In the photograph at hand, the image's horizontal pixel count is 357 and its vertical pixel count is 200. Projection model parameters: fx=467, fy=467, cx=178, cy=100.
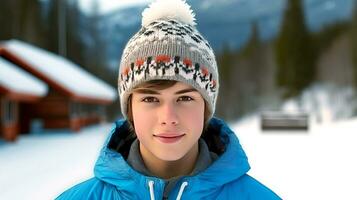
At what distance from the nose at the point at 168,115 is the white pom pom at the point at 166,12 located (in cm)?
47

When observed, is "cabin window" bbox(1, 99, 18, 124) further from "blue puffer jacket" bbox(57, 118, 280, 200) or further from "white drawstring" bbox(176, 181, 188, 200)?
"white drawstring" bbox(176, 181, 188, 200)

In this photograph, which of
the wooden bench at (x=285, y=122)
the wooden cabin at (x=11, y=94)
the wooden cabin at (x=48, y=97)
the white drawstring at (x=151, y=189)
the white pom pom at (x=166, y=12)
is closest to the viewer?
the white drawstring at (x=151, y=189)

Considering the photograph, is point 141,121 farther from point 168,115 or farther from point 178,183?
point 178,183

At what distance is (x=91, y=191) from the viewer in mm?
1855

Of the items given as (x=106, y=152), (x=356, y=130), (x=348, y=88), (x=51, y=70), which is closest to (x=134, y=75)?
(x=106, y=152)

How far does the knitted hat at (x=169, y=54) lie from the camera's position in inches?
74.1

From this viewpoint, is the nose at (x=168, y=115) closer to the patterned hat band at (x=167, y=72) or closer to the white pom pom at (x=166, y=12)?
the patterned hat band at (x=167, y=72)

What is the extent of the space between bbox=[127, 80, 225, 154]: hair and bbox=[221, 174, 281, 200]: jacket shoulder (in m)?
0.27

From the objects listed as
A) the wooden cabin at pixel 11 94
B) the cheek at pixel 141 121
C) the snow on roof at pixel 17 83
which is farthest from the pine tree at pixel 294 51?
the cheek at pixel 141 121

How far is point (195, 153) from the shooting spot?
1996mm

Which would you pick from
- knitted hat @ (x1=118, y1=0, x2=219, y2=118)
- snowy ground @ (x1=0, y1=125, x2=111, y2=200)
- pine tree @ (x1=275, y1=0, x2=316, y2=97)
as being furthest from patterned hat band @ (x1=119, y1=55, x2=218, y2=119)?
pine tree @ (x1=275, y1=0, x2=316, y2=97)

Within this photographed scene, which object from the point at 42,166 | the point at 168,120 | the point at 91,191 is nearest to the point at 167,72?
the point at 168,120

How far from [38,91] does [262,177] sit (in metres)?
12.8

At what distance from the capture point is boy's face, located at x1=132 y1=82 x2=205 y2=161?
1.81 metres
